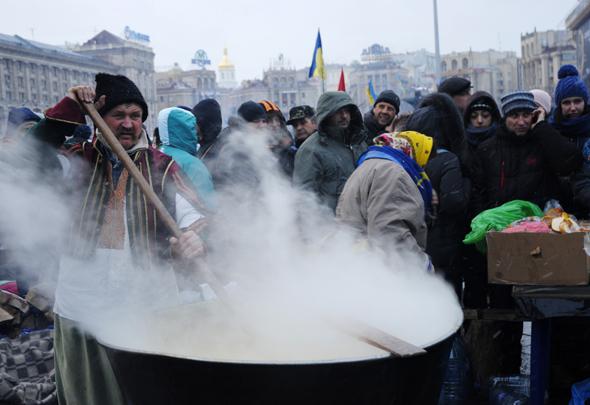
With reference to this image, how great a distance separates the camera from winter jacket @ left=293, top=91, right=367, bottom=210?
4.54m

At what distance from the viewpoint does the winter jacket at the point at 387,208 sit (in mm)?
3082

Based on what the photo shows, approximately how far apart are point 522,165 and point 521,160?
0.04 metres

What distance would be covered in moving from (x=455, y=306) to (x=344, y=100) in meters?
2.24

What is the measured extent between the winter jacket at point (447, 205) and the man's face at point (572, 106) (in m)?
0.93

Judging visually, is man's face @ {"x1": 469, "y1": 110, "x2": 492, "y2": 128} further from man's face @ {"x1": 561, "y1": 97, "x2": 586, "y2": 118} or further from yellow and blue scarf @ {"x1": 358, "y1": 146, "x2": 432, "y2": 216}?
yellow and blue scarf @ {"x1": 358, "y1": 146, "x2": 432, "y2": 216}

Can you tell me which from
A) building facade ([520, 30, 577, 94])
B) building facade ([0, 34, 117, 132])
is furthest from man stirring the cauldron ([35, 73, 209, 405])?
building facade ([520, 30, 577, 94])

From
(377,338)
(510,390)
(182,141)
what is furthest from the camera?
(182,141)

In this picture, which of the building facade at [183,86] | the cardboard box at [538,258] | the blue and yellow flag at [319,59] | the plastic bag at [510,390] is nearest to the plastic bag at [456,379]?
the plastic bag at [510,390]

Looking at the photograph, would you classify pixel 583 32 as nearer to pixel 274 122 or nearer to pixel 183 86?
pixel 274 122

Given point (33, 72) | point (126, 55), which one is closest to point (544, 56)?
point (126, 55)

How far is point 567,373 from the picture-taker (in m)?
4.09

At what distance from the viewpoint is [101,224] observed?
273 centimetres

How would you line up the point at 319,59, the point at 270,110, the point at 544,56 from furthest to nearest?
the point at 544,56, the point at 319,59, the point at 270,110

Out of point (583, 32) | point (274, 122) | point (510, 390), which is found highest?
point (583, 32)
